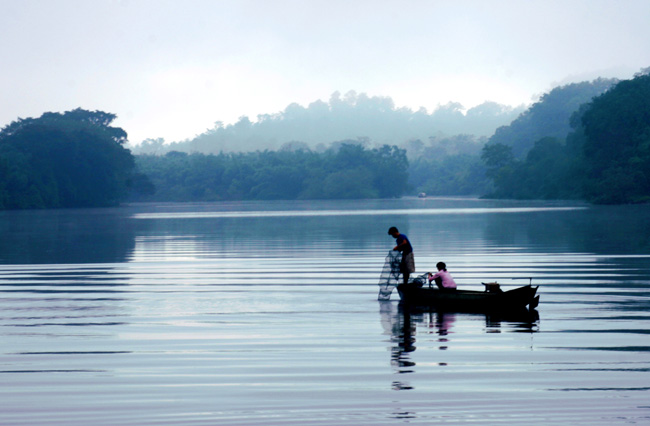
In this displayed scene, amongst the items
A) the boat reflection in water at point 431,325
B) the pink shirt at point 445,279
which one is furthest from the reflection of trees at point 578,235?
the boat reflection in water at point 431,325

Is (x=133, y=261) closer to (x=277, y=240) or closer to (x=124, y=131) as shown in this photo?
(x=277, y=240)

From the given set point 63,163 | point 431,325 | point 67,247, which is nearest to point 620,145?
point 67,247

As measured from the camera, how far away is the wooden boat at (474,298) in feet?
56.3

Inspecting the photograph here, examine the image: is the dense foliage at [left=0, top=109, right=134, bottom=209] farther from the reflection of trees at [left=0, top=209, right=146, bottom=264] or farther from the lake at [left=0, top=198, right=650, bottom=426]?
the lake at [left=0, top=198, right=650, bottom=426]

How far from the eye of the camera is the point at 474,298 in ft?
57.5

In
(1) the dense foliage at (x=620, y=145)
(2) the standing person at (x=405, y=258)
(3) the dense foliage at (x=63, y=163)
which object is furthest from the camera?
(3) the dense foliage at (x=63, y=163)

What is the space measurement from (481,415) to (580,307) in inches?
372

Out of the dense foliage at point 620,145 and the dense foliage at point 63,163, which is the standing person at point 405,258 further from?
the dense foliage at point 63,163

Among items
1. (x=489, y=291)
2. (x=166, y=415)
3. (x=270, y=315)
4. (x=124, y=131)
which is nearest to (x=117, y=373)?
(x=166, y=415)

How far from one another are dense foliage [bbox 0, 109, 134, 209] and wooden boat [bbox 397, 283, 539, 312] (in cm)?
12139

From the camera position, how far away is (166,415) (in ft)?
32.6

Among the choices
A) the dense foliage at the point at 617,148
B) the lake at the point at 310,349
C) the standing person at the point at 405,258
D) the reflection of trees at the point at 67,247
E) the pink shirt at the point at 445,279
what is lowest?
the lake at the point at 310,349

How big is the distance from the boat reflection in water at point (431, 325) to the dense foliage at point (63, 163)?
400 ft

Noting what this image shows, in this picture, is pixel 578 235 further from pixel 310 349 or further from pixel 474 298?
pixel 310 349
